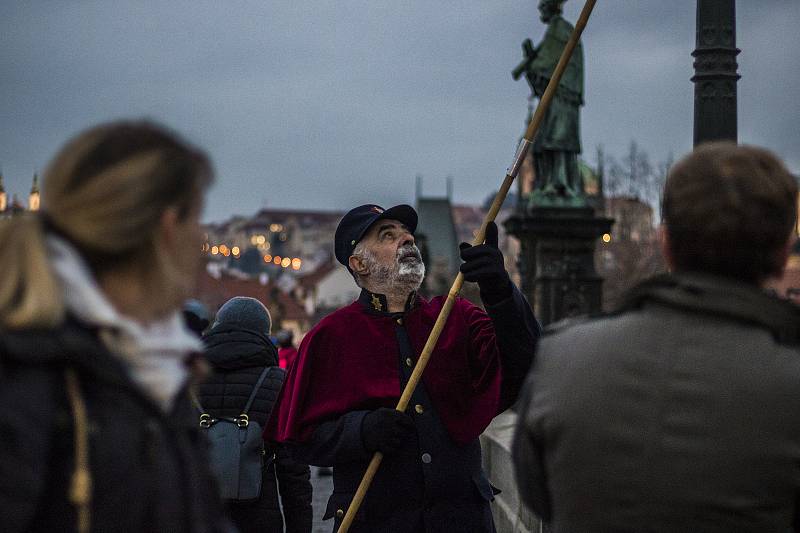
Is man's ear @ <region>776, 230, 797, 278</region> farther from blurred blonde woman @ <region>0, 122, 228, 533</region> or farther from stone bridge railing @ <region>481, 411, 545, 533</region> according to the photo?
stone bridge railing @ <region>481, 411, 545, 533</region>

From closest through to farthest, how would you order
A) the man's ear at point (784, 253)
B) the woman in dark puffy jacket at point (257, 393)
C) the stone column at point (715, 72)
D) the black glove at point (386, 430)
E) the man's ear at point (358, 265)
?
the man's ear at point (784, 253)
the black glove at point (386, 430)
the stone column at point (715, 72)
the man's ear at point (358, 265)
the woman in dark puffy jacket at point (257, 393)

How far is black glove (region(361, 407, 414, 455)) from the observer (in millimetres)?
4598

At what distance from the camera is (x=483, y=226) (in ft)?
15.3

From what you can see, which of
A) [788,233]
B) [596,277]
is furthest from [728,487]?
[596,277]

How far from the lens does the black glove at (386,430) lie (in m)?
4.60

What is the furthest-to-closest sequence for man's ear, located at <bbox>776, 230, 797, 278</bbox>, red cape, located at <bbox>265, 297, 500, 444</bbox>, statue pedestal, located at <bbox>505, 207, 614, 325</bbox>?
statue pedestal, located at <bbox>505, 207, 614, 325</bbox>, red cape, located at <bbox>265, 297, 500, 444</bbox>, man's ear, located at <bbox>776, 230, 797, 278</bbox>

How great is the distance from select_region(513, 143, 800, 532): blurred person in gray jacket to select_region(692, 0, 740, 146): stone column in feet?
8.52

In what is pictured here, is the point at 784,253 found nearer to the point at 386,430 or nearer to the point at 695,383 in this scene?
the point at 695,383

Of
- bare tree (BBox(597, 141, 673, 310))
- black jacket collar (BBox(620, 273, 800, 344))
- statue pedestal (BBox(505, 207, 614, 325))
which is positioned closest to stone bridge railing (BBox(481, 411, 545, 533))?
black jacket collar (BBox(620, 273, 800, 344))

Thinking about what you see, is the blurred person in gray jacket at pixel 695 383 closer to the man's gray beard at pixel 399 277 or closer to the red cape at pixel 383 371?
the red cape at pixel 383 371

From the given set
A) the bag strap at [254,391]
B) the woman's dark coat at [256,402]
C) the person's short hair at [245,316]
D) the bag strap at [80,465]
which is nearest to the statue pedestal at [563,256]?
the person's short hair at [245,316]

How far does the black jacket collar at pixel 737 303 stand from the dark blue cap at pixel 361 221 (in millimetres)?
2811

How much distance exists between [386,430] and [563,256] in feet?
35.6

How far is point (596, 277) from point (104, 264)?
13240 millimetres
